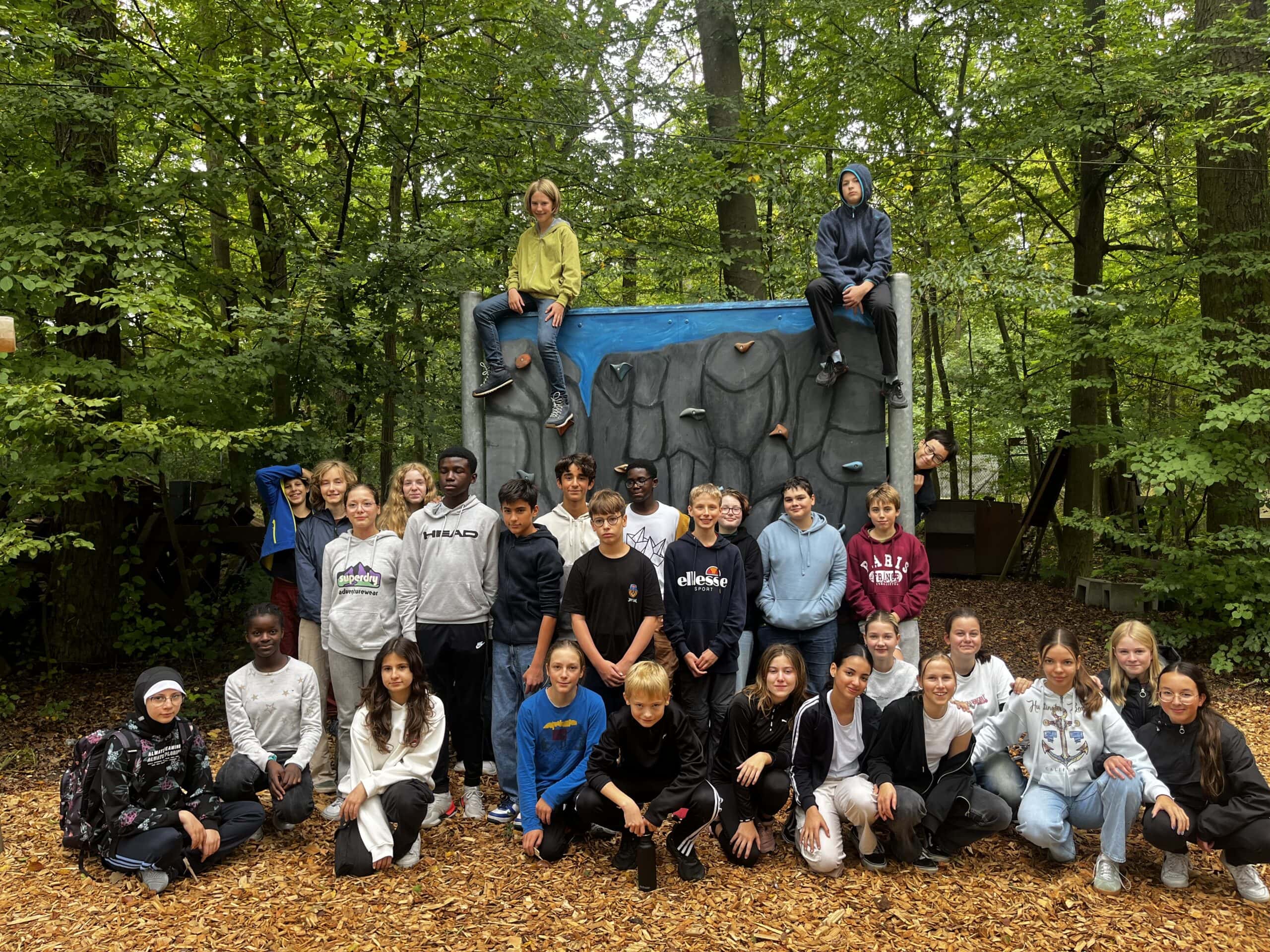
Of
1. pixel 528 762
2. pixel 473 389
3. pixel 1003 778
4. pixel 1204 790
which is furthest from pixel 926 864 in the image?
pixel 473 389

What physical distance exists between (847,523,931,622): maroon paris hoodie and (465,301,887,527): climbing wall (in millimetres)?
674

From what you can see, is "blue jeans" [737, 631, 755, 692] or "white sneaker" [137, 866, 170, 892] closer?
"white sneaker" [137, 866, 170, 892]

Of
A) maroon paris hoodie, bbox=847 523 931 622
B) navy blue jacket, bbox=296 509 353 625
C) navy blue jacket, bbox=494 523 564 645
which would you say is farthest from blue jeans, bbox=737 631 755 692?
navy blue jacket, bbox=296 509 353 625

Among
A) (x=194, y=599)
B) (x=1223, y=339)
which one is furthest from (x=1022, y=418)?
(x=194, y=599)

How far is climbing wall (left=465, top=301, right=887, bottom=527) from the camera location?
17.9 feet

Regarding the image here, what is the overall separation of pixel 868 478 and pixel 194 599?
5.07 meters

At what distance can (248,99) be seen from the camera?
19.8 feet

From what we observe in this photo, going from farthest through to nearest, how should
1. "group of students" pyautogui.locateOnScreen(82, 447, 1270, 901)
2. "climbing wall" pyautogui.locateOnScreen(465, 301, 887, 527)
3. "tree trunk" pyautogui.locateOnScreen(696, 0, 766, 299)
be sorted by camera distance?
"tree trunk" pyautogui.locateOnScreen(696, 0, 766, 299)
"climbing wall" pyautogui.locateOnScreen(465, 301, 887, 527)
"group of students" pyautogui.locateOnScreen(82, 447, 1270, 901)

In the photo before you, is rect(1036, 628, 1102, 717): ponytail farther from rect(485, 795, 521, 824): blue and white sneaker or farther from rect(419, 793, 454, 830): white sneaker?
rect(419, 793, 454, 830): white sneaker

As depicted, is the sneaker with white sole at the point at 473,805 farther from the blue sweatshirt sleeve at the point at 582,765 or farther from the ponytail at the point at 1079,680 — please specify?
the ponytail at the point at 1079,680

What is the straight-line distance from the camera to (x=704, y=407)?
5668 mm

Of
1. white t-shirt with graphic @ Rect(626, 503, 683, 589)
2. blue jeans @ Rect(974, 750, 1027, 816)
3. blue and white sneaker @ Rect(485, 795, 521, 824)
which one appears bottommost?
blue and white sneaker @ Rect(485, 795, 521, 824)

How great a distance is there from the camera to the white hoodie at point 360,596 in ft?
13.8

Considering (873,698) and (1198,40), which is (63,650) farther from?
(1198,40)
